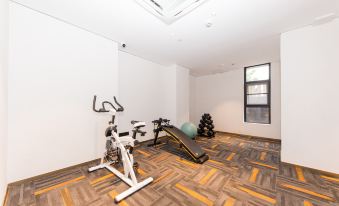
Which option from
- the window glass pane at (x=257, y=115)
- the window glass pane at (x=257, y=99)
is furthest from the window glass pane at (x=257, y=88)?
the window glass pane at (x=257, y=115)

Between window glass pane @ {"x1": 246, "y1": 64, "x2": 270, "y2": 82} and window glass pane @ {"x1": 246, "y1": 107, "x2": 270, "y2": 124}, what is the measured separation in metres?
1.21

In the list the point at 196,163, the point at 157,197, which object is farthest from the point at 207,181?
the point at 157,197

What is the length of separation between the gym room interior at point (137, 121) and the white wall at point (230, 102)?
4.66 feet

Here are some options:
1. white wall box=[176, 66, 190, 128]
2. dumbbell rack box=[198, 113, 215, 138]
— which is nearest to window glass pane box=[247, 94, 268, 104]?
dumbbell rack box=[198, 113, 215, 138]

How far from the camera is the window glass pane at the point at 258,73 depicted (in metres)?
4.82

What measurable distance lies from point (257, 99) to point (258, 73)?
1050mm

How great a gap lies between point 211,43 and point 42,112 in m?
3.85

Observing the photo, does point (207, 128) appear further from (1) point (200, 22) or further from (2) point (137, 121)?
(1) point (200, 22)

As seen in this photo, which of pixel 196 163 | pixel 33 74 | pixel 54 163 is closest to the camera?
pixel 33 74

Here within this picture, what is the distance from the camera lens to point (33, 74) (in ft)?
6.99

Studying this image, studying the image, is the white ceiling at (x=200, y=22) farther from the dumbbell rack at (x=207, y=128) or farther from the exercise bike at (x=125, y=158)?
the dumbbell rack at (x=207, y=128)

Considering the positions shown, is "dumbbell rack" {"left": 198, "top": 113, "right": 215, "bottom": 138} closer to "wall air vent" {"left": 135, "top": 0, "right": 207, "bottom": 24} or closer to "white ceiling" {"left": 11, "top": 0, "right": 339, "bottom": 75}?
"white ceiling" {"left": 11, "top": 0, "right": 339, "bottom": 75}

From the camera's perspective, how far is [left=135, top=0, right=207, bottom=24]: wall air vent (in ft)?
6.21

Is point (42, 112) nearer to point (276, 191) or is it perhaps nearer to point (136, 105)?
point (136, 105)
